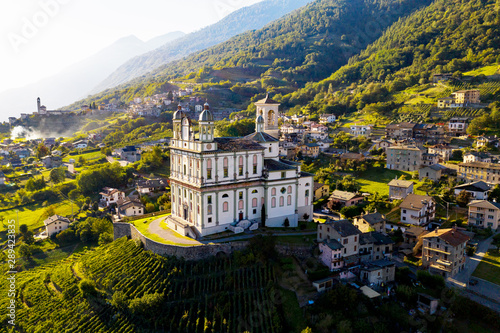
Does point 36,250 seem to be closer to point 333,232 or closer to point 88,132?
point 333,232

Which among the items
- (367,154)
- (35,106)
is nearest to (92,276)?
(367,154)

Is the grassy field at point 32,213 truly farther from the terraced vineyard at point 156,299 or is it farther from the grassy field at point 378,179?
the grassy field at point 378,179

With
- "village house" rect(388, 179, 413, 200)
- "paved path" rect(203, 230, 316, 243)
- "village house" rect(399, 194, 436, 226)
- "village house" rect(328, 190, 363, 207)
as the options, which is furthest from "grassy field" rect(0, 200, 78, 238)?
"village house" rect(399, 194, 436, 226)

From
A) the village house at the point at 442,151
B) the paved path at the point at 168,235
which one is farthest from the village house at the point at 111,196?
the village house at the point at 442,151

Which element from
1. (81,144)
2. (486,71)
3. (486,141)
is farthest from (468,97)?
(81,144)

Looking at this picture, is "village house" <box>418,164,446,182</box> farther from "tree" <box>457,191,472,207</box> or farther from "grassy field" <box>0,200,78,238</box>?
"grassy field" <box>0,200,78,238</box>

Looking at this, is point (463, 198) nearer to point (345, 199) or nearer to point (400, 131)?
point (345, 199)
